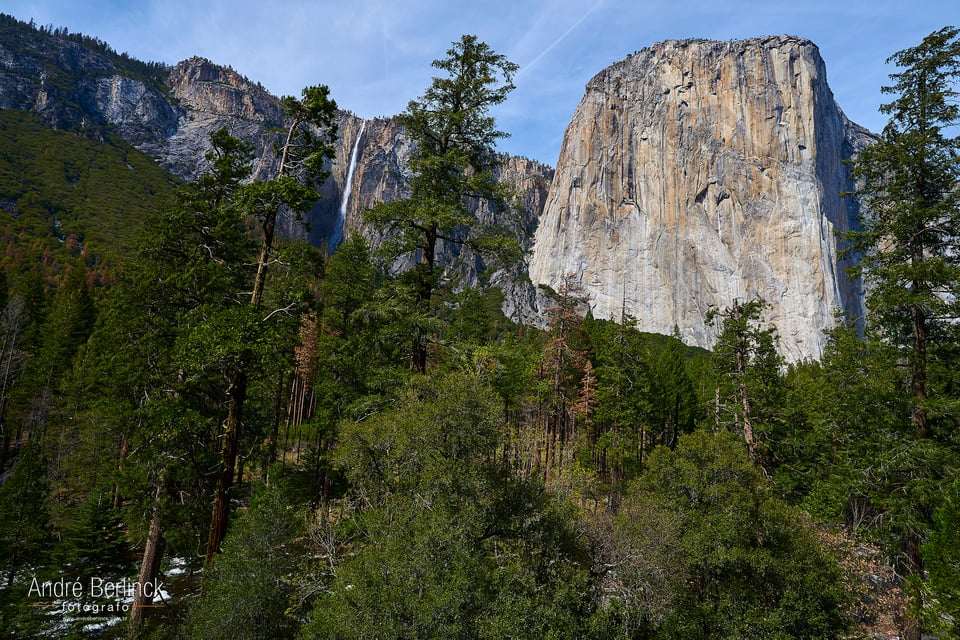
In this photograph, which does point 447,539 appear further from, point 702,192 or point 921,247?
point 702,192

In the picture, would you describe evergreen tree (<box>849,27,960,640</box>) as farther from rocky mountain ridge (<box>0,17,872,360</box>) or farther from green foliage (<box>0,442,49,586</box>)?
rocky mountain ridge (<box>0,17,872,360</box>)

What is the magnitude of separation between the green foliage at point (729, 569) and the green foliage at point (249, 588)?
8.34 meters

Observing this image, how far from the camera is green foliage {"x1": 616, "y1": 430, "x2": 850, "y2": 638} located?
1284cm

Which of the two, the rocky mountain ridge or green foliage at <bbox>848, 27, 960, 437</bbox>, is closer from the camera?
green foliage at <bbox>848, 27, 960, 437</bbox>

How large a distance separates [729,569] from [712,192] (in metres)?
119

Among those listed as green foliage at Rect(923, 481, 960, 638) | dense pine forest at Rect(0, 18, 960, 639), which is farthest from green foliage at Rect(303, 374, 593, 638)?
green foliage at Rect(923, 481, 960, 638)

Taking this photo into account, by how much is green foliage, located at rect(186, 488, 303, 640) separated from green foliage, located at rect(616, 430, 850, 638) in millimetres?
A: 8336

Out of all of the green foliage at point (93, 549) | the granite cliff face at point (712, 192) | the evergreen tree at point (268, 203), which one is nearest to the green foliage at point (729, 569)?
the evergreen tree at point (268, 203)

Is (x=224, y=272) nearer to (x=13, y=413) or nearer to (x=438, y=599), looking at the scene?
(x=438, y=599)

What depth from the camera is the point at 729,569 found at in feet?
45.2

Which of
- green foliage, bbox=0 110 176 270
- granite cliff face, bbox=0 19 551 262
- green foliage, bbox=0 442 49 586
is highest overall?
granite cliff face, bbox=0 19 551 262

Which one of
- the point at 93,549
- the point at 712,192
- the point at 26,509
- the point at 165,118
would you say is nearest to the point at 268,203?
the point at 93,549

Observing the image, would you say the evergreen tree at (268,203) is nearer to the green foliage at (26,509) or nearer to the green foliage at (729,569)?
the green foliage at (729,569)

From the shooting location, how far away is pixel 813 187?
352 ft
